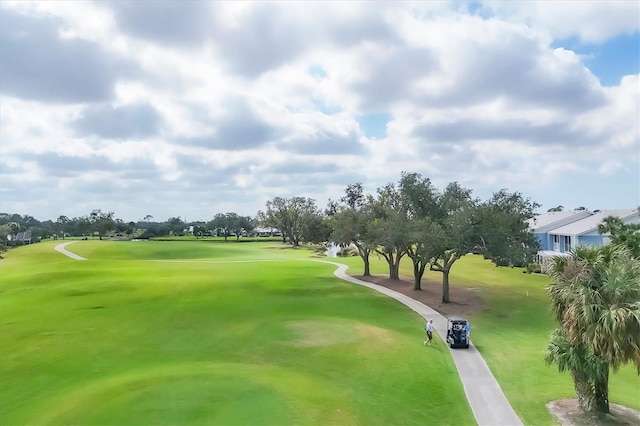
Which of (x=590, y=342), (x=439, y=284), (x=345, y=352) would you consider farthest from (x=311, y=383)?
(x=439, y=284)

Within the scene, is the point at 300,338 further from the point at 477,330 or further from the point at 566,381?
the point at 566,381

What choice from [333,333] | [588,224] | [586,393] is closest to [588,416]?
[586,393]

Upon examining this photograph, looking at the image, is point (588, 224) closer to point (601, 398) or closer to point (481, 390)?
point (481, 390)

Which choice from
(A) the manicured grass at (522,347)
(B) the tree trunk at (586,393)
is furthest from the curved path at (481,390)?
(B) the tree trunk at (586,393)

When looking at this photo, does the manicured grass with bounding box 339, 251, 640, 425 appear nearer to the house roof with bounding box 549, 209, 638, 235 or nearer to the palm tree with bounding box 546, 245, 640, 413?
the palm tree with bounding box 546, 245, 640, 413

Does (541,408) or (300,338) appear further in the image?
(300,338)

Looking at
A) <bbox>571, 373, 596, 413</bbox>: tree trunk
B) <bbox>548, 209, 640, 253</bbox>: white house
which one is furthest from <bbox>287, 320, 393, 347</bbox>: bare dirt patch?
<bbox>548, 209, 640, 253</bbox>: white house
